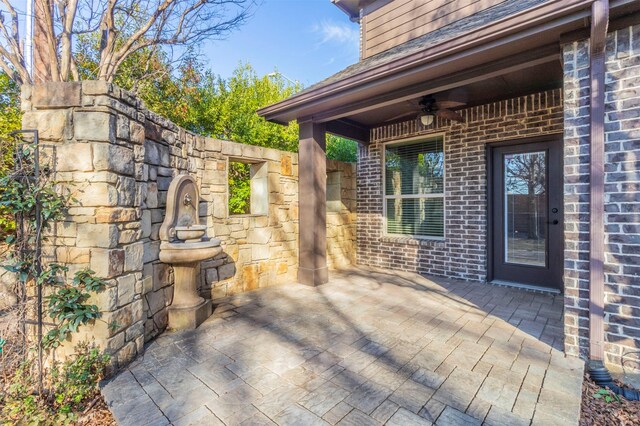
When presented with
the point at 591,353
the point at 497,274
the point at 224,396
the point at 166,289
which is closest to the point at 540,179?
the point at 497,274

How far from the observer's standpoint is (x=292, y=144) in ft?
24.8

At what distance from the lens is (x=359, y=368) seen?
203cm

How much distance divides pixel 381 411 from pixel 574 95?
2497 mm

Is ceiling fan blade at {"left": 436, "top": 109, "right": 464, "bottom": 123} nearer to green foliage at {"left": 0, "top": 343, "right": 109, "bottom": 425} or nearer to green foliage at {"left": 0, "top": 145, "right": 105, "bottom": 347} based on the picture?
green foliage at {"left": 0, "top": 145, "right": 105, "bottom": 347}

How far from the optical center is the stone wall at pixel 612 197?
6.36ft

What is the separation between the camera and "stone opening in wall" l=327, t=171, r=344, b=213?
5.30 m

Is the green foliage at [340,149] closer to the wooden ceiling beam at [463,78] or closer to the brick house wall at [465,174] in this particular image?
the brick house wall at [465,174]

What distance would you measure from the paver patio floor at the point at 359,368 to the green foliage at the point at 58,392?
125 mm

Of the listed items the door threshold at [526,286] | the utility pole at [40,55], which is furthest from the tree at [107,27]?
the door threshold at [526,286]

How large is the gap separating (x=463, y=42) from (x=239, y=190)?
4.99 m

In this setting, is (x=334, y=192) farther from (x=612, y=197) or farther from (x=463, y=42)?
(x=612, y=197)

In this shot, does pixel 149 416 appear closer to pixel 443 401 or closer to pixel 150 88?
pixel 443 401

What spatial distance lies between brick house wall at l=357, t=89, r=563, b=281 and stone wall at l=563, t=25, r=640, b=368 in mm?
1818

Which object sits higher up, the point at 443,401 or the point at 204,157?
the point at 204,157
